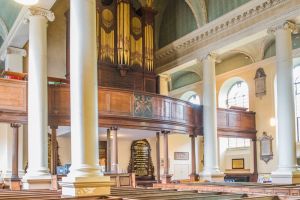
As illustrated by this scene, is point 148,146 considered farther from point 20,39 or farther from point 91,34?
point 91,34

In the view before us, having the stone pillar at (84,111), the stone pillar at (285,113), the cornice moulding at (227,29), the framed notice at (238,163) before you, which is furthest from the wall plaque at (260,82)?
the stone pillar at (84,111)

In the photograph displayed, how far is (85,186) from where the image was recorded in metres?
6.82

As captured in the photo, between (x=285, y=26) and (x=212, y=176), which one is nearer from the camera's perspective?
(x=285, y=26)

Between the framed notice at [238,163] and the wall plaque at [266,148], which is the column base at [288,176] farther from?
the framed notice at [238,163]

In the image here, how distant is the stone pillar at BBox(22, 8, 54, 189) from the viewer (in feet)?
34.7

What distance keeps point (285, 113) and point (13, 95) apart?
25.8 feet

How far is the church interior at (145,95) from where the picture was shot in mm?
7950

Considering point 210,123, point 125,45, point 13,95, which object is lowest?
point 210,123

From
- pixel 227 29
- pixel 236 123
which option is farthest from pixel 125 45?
pixel 236 123

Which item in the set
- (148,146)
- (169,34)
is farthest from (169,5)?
(148,146)

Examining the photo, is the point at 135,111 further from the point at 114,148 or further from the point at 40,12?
the point at 40,12

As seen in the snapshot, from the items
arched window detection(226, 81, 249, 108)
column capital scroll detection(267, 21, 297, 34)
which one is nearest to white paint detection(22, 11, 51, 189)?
column capital scroll detection(267, 21, 297, 34)

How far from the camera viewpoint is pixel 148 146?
1928cm

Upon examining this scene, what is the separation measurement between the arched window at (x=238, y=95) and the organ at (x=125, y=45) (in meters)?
5.30
